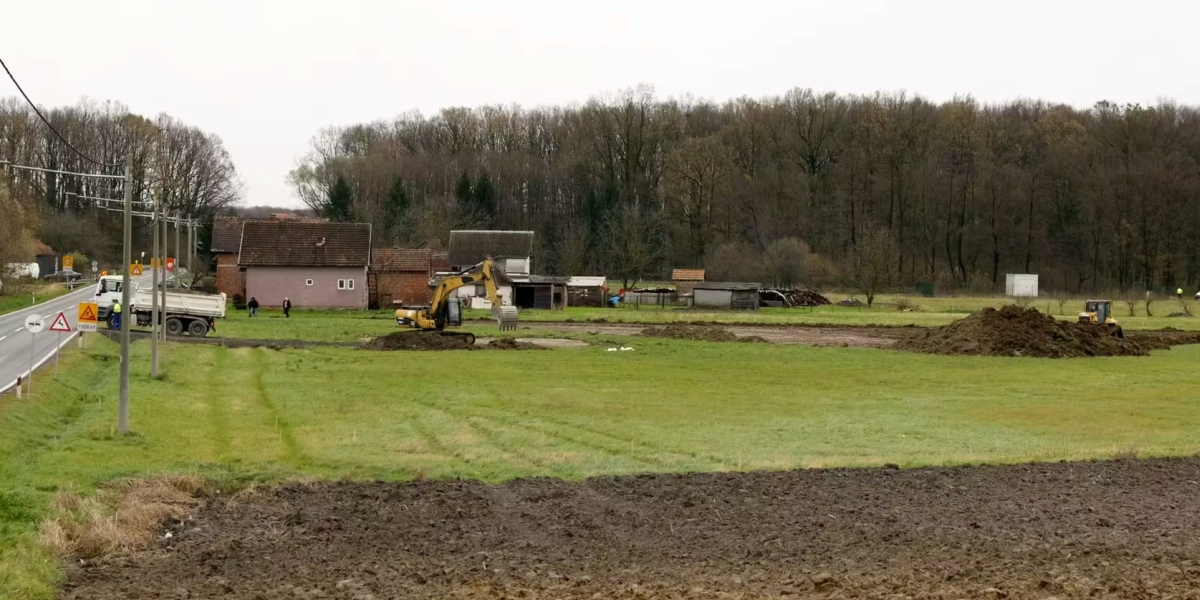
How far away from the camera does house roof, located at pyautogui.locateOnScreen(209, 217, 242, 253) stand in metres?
93.7

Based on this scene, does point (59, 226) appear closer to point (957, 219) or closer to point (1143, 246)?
point (957, 219)

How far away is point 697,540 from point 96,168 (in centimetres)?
11520

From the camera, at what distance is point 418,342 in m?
51.4

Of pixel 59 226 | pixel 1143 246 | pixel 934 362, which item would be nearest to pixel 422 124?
pixel 59 226

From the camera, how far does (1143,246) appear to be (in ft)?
382

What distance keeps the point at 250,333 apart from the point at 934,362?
3294 centimetres

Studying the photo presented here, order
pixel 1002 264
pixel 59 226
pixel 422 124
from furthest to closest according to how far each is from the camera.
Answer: pixel 422 124 → pixel 1002 264 → pixel 59 226

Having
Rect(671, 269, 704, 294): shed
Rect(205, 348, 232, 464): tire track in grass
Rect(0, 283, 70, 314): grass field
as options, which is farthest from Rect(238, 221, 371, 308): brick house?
Rect(671, 269, 704, 294): shed

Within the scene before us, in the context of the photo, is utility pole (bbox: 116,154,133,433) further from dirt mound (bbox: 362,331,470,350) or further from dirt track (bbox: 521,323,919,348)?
dirt track (bbox: 521,323,919,348)

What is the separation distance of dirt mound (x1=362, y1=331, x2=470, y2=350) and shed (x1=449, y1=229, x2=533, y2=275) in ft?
187

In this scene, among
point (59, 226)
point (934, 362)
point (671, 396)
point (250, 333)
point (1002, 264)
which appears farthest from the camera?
point (1002, 264)

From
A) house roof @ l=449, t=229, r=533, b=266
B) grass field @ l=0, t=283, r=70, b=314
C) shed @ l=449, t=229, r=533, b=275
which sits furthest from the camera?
house roof @ l=449, t=229, r=533, b=266

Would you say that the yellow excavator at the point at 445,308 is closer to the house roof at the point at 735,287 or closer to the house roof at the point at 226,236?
the house roof at the point at 735,287

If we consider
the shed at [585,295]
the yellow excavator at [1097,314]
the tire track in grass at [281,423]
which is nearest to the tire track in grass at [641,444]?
the tire track in grass at [281,423]
